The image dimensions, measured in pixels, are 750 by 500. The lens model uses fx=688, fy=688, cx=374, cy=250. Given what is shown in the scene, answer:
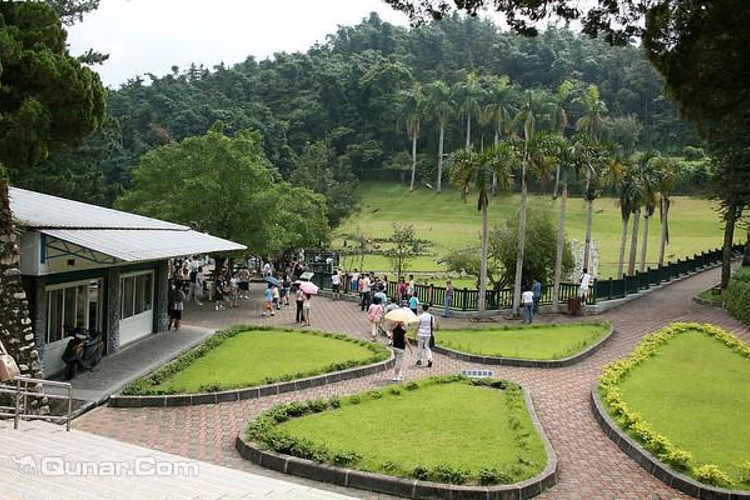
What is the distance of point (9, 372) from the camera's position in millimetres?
7430

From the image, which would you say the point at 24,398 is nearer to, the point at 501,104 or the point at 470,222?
the point at 470,222

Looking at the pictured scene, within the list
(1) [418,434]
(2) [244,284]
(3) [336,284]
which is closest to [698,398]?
(1) [418,434]

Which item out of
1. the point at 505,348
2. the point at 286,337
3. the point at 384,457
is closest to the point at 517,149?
the point at 505,348

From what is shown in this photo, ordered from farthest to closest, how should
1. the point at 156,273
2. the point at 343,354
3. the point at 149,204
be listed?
the point at 149,204 → the point at 156,273 → the point at 343,354

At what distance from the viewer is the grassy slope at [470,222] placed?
149 feet

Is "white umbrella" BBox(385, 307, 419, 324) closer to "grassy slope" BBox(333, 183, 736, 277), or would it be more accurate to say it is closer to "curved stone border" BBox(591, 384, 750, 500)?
"curved stone border" BBox(591, 384, 750, 500)

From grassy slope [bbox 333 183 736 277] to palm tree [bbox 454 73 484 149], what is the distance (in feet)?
27.1

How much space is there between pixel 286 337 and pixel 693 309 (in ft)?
51.6

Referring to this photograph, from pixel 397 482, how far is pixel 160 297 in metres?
14.3

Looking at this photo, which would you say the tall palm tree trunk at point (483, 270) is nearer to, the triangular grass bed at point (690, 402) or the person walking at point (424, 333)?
the triangular grass bed at point (690, 402)

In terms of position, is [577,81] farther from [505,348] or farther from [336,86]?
[505,348]

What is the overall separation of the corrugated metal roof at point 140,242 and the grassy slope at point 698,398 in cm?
1014

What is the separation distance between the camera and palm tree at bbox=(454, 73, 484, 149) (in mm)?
68188

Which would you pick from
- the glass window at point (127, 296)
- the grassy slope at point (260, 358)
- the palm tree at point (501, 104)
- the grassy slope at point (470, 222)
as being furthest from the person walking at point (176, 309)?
the palm tree at point (501, 104)
